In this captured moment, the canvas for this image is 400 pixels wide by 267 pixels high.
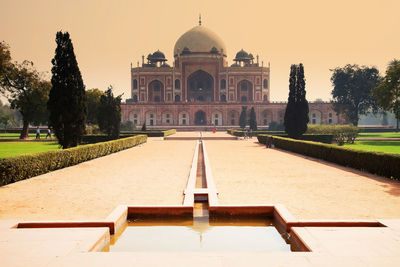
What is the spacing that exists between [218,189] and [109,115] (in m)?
16.7

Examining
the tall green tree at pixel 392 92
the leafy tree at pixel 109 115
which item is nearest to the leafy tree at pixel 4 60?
the leafy tree at pixel 109 115

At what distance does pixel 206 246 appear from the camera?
15.1ft

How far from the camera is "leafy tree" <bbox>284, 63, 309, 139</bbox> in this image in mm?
24234

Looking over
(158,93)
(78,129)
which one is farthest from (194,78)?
(78,129)

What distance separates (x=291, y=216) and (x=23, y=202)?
4.51 metres

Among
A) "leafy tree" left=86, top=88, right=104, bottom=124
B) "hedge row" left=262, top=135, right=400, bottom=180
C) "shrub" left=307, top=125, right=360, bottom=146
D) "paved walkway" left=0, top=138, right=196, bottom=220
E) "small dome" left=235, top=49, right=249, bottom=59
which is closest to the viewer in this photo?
"paved walkway" left=0, top=138, right=196, bottom=220

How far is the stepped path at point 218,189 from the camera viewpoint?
19.7 ft

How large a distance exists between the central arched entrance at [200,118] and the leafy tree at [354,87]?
69.9ft

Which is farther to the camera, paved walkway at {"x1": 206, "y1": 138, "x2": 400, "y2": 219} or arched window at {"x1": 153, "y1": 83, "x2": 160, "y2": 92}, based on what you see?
arched window at {"x1": 153, "y1": 83, "x2": 160, "y2": 92}

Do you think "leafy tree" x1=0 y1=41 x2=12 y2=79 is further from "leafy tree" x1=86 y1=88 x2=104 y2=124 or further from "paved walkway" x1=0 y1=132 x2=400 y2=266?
"paved walkway" x1=0 y1=132 x2=400 y2=266

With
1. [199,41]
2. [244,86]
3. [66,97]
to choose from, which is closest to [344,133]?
[66,97]

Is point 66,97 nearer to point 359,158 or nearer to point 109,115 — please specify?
point 109,115

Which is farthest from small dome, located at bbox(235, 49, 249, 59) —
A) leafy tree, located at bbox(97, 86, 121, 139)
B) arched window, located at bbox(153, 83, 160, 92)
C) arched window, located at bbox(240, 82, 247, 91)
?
leafy tree, located at bbox(97, 86, 121, 139)

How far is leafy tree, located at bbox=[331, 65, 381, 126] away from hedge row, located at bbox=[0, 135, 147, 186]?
128ft
